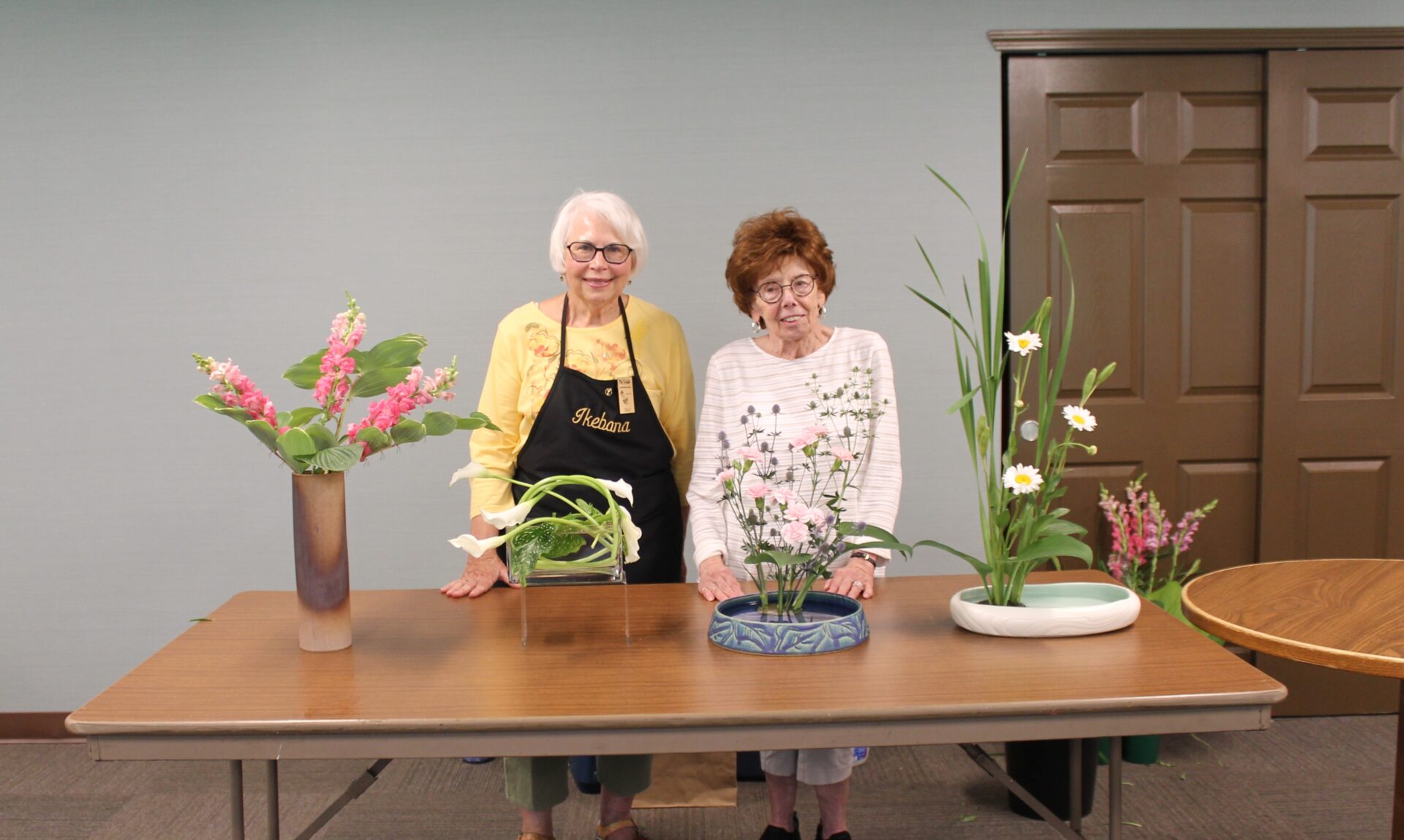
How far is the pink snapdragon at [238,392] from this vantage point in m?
1.83

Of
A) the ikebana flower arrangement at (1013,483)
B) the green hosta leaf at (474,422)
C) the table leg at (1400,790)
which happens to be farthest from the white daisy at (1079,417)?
the green hosta leaf at (474,422)

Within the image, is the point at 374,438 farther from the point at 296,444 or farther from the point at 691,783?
the point at 691,783

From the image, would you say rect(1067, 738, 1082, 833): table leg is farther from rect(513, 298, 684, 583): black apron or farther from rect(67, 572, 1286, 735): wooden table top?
rect(513, 298, 684, 583): black apron

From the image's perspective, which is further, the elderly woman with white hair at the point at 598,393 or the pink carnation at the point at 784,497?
the elderly woman with white hair at the point at 598,393

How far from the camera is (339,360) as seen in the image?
187 centimetres

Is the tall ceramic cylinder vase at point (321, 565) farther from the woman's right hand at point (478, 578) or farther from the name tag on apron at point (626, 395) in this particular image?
the name tag on apron at point (626, 395)

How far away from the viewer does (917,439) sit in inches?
147

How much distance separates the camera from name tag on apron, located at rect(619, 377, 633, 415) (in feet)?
8.88

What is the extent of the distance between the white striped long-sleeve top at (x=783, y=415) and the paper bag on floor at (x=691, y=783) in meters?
0.93

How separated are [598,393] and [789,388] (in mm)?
519

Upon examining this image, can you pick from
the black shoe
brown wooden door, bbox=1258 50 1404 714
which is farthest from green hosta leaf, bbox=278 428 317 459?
brown wooden door, bbox=1258 50 1404 714

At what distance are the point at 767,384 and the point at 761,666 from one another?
0.85 meters

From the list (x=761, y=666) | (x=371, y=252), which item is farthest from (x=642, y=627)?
(x=371, y=252)

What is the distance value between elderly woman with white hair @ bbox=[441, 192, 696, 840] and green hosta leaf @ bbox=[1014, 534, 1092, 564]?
3.61ft
